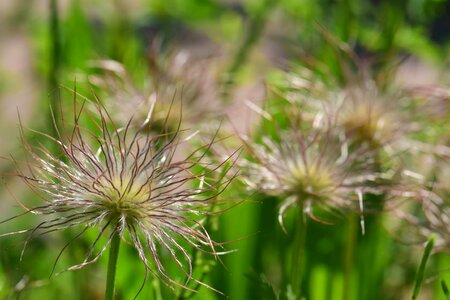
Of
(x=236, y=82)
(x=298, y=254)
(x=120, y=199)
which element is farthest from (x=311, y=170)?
(x=236, y=82)

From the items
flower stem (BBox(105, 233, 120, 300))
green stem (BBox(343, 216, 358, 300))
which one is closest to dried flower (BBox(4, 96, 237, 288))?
flower stem (BBox(105, 233, 120, 300))

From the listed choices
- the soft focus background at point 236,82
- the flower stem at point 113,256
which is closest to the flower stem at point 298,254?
the soft focus background at point 236,82

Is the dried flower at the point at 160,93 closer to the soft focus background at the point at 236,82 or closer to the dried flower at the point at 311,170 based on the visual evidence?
the soft focus background at the point at 236,82

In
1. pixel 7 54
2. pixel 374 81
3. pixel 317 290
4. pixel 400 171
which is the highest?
pixel 7 54

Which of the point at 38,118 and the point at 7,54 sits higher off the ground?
the point at 7,54

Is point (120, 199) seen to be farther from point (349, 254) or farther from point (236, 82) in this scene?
point (236, 82)

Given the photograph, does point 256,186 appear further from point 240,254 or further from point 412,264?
point 412,264

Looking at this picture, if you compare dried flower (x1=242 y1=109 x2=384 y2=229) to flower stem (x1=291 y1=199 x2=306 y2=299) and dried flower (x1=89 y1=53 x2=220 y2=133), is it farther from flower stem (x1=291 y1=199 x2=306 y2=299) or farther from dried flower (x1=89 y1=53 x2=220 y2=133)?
dried flower (x1=89 y1=53 x2=220 y2=133)

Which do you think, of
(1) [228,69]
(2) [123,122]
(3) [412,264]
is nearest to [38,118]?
(1) [228,69]

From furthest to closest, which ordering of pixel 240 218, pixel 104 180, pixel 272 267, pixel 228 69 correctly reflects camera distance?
pixel 228 69 → pixel 272 267 → pixel 240 218 → pixel 104 180
